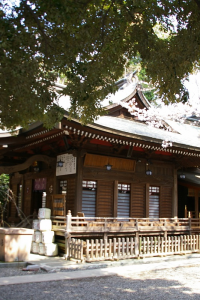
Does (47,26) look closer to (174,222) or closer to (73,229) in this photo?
(73,229)

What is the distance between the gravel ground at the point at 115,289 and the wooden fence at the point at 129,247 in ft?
7.10

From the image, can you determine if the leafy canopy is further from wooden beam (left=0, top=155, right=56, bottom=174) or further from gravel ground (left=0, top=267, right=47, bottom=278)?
wooden beam (left=0, top=155, right=56, bottom=174)

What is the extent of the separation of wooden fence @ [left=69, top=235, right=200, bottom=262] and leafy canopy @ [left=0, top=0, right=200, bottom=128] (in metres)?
5.88

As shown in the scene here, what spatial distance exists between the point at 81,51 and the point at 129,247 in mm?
8215

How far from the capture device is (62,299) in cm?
734

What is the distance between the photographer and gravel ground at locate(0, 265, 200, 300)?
759 cm

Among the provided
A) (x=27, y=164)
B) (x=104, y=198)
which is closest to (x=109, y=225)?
(x=104, y=198)

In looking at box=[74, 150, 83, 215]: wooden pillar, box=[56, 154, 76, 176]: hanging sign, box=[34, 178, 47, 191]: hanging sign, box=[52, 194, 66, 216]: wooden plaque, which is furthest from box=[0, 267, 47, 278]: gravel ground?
box=[34, 178, 47, 191]: hanging sign

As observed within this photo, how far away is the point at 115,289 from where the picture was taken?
27.5 ft

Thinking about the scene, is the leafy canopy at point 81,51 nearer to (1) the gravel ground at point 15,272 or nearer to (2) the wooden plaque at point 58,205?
(1) the gravel ground at point 15,272

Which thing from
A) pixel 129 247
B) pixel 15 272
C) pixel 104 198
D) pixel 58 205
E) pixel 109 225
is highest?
pixel 104 198

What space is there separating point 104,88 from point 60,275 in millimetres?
5569

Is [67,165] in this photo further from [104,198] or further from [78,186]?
[104,198]

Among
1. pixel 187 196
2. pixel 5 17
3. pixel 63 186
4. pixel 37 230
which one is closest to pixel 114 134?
pixel 63 186
